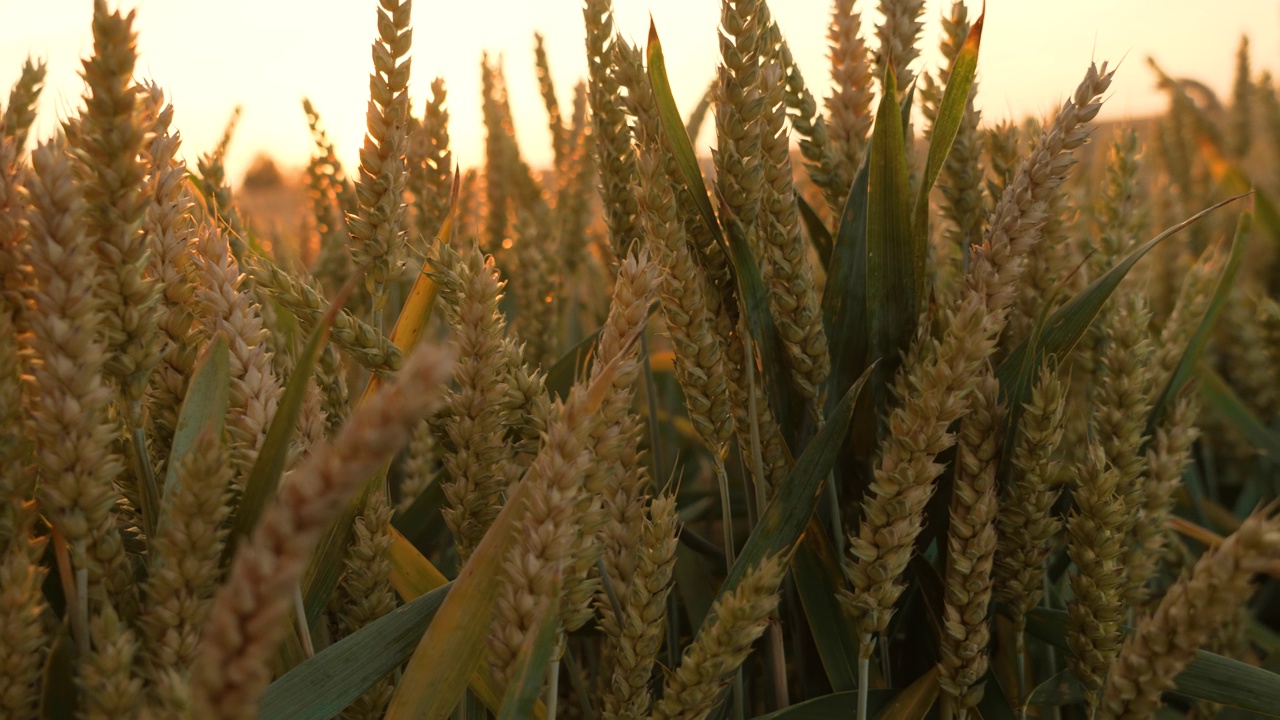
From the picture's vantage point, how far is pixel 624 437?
515 millimetres

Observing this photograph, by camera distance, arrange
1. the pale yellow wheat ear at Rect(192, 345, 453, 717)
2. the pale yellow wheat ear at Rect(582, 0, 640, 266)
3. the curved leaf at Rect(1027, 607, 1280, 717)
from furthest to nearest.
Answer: the pale yellow wheat ear at Rect(582, 0, 640, 266), the curved leaf at Rect(1027, 607, 1280, 717), the pale yellow wheat ear at Rect(192, 345, 453, 717)

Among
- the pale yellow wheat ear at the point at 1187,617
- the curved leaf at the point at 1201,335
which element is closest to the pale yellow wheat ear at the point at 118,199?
the pale yellow wheat ear at the point at 1187,617

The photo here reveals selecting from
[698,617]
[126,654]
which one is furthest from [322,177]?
[126,654]

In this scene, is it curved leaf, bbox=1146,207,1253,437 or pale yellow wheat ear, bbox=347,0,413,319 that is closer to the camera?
pale yellow wheat ear, bbox=347,0,413,319

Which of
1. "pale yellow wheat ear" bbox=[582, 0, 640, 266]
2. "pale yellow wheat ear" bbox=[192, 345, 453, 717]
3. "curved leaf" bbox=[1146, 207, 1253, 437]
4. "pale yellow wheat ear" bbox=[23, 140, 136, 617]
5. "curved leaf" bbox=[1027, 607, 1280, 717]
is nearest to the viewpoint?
"pale yellow wheat ear" bbox=[192, 345, 453, 717]

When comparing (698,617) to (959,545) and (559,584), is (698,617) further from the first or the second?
(559,584)

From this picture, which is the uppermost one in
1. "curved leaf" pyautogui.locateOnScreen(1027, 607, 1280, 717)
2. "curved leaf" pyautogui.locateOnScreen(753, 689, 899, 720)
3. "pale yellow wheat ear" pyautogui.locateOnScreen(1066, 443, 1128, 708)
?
"pale yellow wheat ear" pyautogui.locateOnScreen(1066, 443, 1128, 708)

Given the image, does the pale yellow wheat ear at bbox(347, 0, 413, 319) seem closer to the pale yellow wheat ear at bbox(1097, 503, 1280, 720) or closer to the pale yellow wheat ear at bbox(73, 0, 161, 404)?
the pale yellow wheat ear at bbox(73, 0, 161, 404)

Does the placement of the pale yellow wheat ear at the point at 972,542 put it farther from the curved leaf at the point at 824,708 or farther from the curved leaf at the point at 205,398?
the curved leaf at the point at 205,398

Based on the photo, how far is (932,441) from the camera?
568 mm

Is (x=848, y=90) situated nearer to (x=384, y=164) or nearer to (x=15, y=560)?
(x=384, y=164)

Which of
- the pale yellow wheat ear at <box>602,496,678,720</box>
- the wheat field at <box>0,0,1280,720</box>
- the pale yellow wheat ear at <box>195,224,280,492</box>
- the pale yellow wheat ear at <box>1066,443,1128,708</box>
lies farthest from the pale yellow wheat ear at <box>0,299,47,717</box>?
the pale yellow wheat ear at <box>1066,443,1128,708</box>

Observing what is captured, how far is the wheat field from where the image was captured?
0.43 meters

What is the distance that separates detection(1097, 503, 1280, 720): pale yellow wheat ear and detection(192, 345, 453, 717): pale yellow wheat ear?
0.40m
